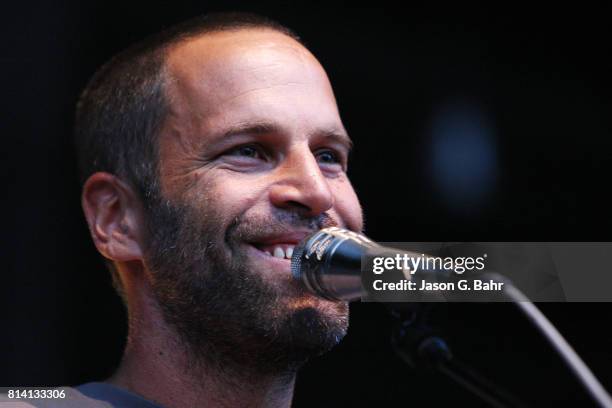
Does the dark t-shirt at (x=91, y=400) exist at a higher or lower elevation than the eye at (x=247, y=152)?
lower

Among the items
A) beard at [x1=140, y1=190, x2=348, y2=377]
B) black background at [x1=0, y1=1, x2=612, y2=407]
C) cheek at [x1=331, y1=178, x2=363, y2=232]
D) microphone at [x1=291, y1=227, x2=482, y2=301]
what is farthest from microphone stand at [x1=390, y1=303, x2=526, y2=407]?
black background at [x1=0, y1=1, x2=612, y2=407]

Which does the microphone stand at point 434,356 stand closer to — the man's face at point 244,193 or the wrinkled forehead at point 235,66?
the man's face at point 244,193

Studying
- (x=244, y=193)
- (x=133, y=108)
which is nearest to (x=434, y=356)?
(x=244, y=193)

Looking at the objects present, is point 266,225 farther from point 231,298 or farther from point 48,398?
point 48,398

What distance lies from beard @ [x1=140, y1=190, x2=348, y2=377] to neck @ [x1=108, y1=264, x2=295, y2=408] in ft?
0.05

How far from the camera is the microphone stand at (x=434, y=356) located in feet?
3.78

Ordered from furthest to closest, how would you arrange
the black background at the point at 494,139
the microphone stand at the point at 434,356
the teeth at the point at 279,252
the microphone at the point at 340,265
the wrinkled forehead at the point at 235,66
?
the black background at the point at 494,139, the wrinkled forehead at the point at 235,66, the teeth at the point at 279,252, the microphone stand at the point at 434,356, the microphone at the point at 340,265

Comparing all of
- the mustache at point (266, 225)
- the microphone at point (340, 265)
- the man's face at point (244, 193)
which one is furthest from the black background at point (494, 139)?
the microphone at point (340, 265)

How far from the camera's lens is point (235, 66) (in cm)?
153

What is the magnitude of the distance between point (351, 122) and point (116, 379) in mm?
884

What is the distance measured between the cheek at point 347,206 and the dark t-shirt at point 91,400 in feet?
1.56

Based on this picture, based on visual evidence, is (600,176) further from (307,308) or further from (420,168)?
(307,308)

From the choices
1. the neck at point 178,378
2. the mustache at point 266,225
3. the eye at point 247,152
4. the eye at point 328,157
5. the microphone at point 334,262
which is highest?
the eye at point 328,157

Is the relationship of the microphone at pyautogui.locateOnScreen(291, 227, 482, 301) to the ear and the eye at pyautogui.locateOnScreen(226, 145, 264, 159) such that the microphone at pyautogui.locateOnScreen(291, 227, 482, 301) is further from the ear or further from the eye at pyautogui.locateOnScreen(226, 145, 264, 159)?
the ear
